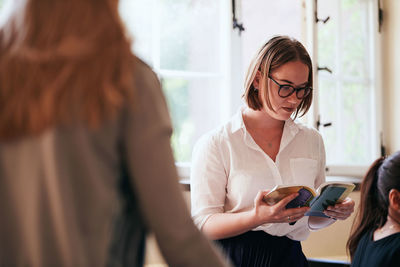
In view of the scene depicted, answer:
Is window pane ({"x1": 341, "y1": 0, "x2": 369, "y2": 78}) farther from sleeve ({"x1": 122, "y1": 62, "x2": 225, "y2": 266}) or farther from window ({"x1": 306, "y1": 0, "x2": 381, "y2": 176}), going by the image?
sleeve ({"x1": 122, "y1": 62, "x2": 225, "y2": 266})

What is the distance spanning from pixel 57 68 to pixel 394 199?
1698 mm

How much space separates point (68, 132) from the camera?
77cm

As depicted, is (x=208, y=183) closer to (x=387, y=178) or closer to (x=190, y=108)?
(x=387, y=178)

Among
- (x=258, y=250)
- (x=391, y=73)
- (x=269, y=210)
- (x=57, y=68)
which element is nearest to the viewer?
(x=57, y=68)

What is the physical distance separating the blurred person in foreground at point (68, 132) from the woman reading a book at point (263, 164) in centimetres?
110

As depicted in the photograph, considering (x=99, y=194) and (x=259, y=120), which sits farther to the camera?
(x=259, y=120)

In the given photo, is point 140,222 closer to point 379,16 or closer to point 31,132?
point 31,132

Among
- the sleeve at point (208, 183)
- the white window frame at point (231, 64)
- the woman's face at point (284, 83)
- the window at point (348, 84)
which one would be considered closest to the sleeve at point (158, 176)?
the sleeve at point (208, 183)

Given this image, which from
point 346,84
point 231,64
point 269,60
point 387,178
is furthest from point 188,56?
point 387,178

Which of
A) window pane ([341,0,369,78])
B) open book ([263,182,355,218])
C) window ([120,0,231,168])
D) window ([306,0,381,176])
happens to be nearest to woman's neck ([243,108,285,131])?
open book ([263,182,355,218])

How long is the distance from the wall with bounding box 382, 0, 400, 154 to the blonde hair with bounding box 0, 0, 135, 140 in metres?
4.05

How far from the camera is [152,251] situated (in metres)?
3.21

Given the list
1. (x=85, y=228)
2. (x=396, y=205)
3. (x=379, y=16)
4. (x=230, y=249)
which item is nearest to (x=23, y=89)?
(x=85, y=228)

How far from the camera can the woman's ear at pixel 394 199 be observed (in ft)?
6.88
